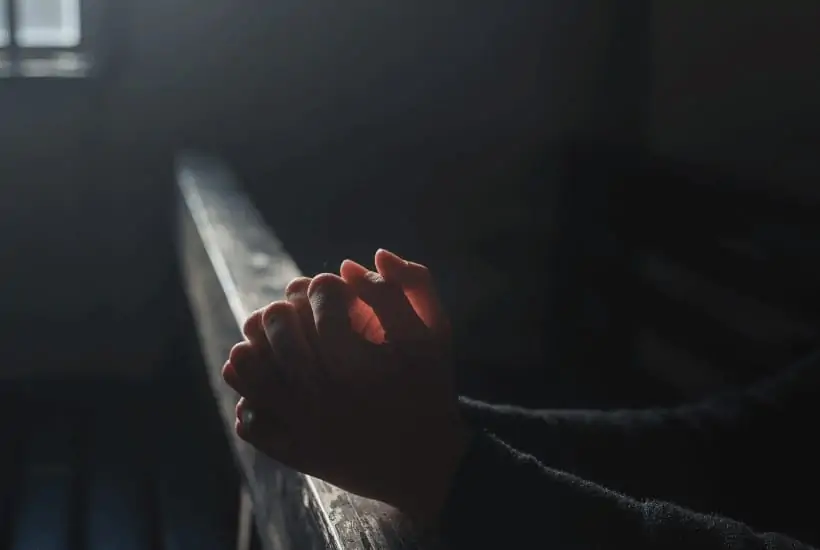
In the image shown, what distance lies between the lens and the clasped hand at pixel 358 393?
0.56 m

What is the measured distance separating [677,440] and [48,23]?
1.73m

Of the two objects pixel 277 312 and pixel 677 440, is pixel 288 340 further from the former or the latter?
pixel 677 440

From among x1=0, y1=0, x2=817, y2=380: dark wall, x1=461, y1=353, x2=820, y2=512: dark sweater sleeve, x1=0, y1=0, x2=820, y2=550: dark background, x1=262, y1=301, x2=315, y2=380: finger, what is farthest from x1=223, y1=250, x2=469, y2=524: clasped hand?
x1=0, y1=0, x2=817, y2=380: dark wall

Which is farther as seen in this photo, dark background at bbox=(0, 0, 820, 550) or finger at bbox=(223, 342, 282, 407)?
dark background at bbox=(0, 0, 820, 550)

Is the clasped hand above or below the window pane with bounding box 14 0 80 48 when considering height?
above

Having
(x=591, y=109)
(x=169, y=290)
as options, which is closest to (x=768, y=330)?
(x=591, y=109)

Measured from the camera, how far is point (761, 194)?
1817 mm

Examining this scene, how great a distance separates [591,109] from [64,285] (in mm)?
1236

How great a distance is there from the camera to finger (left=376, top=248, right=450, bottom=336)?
586 millimetres

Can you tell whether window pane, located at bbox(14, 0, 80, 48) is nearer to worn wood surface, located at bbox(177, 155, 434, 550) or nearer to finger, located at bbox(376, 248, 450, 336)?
worn wood surface, located at bbox(177, 155, 434, 550)

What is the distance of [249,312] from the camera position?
944 mm

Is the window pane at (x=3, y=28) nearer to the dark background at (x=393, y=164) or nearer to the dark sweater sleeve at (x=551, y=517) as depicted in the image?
the dark background at (x=393, y=164)

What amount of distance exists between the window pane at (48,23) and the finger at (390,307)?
166cm

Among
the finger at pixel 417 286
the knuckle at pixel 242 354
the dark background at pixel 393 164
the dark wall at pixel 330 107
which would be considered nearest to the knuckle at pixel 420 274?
the finger at pixel 417 286
